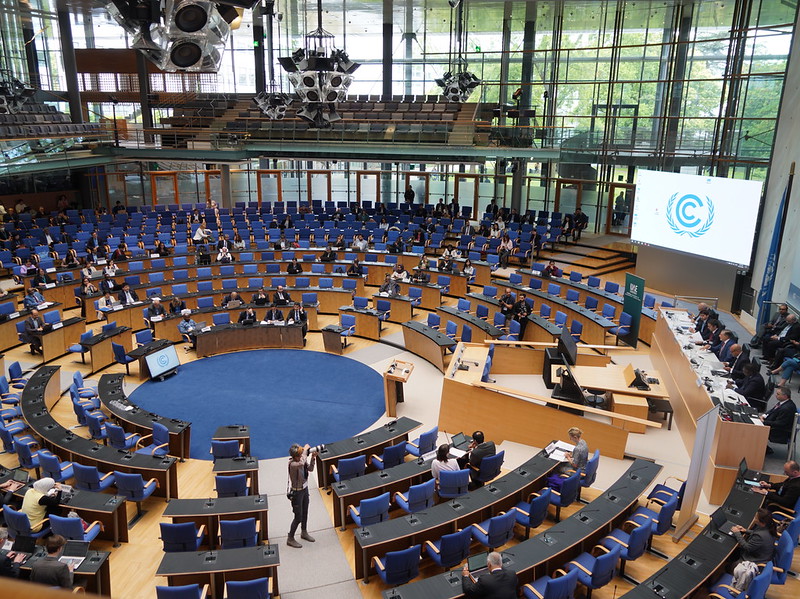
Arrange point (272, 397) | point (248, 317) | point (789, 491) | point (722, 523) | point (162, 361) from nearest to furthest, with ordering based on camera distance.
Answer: point (722, 523) < point (789, 491) < point (272, 397) < point (162, 361) < point (248, 317)

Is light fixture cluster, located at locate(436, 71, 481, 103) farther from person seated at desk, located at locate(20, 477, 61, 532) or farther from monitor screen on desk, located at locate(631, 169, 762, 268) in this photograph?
person seated at desk, located at locate(20, 477, 61, 532)

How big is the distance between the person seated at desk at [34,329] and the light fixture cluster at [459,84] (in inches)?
589

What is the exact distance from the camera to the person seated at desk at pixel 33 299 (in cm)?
1630

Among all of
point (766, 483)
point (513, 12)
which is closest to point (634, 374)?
point (766, 483)

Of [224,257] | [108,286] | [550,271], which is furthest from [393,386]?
[224,257]

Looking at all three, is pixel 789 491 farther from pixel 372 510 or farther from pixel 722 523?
pixel 372 510

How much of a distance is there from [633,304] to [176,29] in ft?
39.9

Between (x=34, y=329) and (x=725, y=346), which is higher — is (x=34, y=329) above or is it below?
below

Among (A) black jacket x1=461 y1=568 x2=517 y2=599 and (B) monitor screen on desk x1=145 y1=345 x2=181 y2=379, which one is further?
(B) monitor screen on desk x1=145 y1=345 x2=181 y2=379

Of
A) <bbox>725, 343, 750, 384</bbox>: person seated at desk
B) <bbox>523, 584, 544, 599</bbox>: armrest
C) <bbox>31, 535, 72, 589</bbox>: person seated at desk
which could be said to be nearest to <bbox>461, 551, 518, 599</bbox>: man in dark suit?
<bbox>523, 584, 544, 599</bbox>: armrest

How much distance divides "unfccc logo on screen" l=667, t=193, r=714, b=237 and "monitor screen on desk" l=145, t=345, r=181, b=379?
48.9ft

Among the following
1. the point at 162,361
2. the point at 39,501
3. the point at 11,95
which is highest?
the point at 11,95

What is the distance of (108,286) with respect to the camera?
18.1 m

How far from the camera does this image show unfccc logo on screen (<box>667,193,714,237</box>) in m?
17.9
